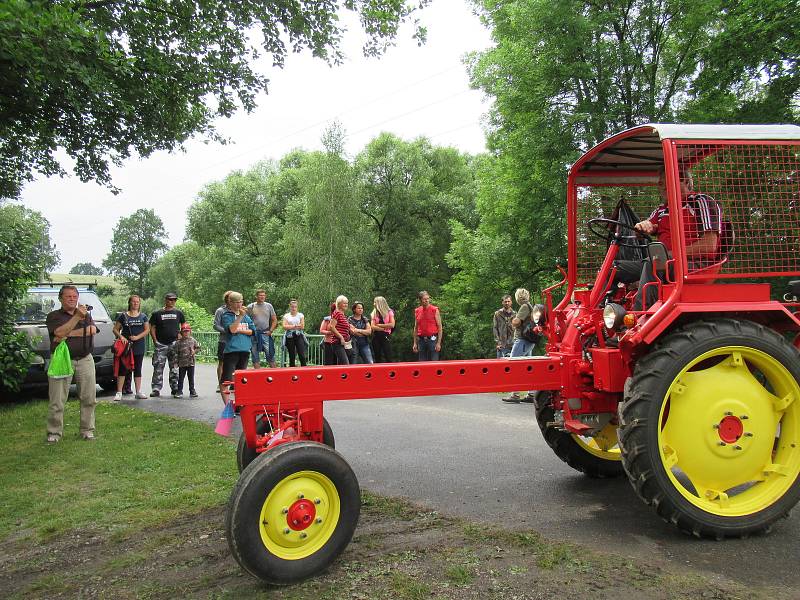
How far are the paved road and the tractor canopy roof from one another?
2.45 metres

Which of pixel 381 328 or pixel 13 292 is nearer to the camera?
pixel 13 292

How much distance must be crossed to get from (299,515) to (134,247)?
107146 mm

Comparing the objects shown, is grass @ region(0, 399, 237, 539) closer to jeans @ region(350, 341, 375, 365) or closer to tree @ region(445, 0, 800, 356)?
jeans @ region(350, 341, 375, 365)

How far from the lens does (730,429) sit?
3.77 metres

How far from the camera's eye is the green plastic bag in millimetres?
6809

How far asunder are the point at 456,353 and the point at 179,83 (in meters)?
20.6

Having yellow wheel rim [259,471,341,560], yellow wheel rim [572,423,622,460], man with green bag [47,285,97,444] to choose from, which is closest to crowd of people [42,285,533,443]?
man with green bag [47,285,97,444]

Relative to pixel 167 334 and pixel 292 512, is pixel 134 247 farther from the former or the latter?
pixel 292 512

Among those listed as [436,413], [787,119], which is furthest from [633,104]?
[436,413]

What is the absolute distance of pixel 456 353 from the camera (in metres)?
28.4

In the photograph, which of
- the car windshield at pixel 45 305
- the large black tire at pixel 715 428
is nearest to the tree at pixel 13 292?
the car windshield at pixel 45 305

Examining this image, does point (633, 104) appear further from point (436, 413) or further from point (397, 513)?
point (397, 513)

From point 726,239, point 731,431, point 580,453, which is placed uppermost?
point 726,239

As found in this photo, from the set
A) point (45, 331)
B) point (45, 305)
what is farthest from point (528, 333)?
point (45, 305)
